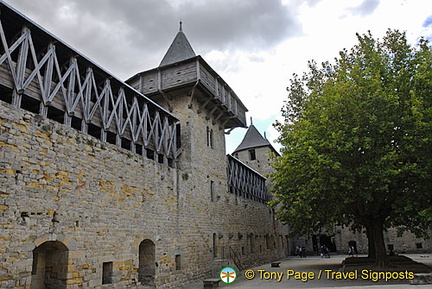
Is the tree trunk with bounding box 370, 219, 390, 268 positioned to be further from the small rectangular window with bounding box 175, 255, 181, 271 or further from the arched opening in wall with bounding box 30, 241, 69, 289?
the arched opening in wall with bounding box 30, 241, 69, 289

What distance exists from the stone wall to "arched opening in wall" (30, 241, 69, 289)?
0.07ft

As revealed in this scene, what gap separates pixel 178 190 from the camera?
1233 cm

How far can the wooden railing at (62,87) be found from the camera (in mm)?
7078

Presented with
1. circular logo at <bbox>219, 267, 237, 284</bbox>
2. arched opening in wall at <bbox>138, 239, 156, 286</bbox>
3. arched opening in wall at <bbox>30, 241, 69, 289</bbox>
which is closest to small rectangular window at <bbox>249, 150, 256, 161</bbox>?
circular logo at <bbox>219, 267, 237, 284</bbox>

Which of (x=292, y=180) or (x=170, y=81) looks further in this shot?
(x=170, y=81)

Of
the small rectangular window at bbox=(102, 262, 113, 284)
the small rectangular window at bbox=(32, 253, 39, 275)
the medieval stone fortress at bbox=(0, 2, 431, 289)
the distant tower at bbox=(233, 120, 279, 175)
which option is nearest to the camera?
the medieval stone fortress at bbox=(0, 2, 431, 289)

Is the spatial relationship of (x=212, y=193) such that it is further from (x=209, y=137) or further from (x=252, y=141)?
(x=252, y=141)

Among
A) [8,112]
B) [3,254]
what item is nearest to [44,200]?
[3,254]

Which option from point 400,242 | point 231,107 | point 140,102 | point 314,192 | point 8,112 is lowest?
point 400,242

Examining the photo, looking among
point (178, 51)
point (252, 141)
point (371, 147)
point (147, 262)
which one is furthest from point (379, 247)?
point (252, 141)

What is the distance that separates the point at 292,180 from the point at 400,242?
20202 millimetres

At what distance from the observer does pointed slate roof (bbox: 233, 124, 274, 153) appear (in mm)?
29438

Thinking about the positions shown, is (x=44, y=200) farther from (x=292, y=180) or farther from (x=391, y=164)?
(x=391, y=164)

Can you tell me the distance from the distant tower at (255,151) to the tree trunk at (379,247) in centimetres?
1603
